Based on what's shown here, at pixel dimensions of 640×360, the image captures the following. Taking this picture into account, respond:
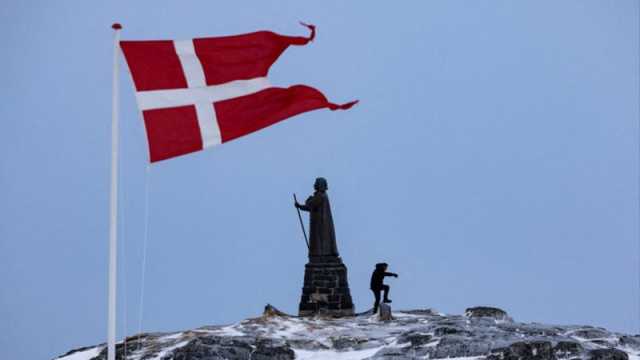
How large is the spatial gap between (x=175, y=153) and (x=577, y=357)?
480 inches

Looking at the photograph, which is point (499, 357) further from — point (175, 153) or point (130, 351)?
point (175, 153)

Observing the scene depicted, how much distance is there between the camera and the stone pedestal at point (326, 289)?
2680cm

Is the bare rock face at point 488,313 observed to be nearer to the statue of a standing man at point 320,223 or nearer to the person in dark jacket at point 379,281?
the person in dark jacket at point 379,281

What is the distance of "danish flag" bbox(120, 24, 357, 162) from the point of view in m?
11.0

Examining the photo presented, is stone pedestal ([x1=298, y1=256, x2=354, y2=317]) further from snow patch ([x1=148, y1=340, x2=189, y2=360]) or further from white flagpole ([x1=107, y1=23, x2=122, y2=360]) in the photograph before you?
white flagpole ([x1=107, y1=23, x2=122, y2=360])

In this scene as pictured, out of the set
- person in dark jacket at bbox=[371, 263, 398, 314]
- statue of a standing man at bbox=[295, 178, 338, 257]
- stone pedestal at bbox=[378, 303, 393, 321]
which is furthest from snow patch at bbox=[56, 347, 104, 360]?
person in dark jacket at bbox=[371, 263, 398, 314]

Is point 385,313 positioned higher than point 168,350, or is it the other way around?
point 385,313

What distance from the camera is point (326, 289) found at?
26875 mm

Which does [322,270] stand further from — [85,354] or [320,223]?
[85,354]

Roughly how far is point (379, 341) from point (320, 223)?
647 cm

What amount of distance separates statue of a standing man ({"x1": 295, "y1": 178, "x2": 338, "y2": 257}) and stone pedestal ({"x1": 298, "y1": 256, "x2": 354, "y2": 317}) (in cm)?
27

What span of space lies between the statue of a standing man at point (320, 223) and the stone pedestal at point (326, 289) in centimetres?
27

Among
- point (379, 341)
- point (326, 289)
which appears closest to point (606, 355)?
point (379, 341)

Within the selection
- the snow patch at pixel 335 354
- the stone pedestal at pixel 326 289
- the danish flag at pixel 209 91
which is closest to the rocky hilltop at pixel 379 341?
the snow patch at pixel 335 354
